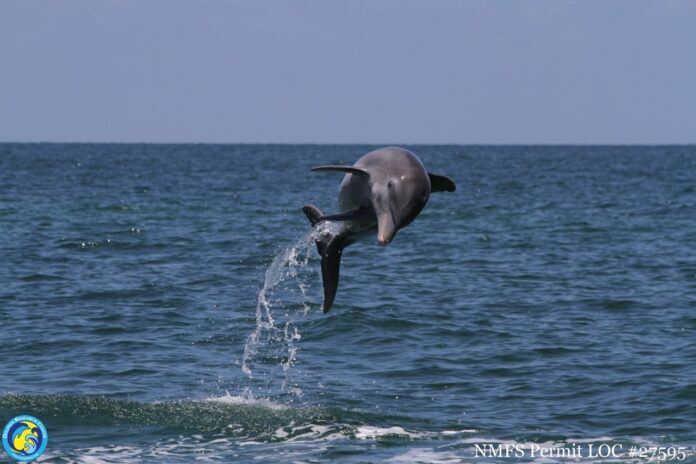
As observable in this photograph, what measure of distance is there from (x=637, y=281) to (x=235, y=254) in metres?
12.1

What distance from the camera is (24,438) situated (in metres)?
16.2

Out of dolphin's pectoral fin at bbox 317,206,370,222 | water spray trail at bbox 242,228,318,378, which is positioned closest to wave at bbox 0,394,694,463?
water spray trail at bbox 242,228,318,378

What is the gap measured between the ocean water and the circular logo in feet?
0.66

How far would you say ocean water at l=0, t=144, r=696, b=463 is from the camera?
1686 centimetres

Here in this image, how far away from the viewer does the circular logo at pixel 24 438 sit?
15.5 meters

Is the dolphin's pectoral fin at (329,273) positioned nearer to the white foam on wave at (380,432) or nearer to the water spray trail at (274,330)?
the white foam on wave at (380,432)

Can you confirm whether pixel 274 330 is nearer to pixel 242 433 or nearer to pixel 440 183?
pixel 242 433

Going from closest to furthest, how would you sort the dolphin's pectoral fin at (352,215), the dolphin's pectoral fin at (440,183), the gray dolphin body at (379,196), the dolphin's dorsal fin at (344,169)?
the dolphin's dorsal fin at (344,169)
the gray dolphin body at (379,196)
the dolphin's pectoral fin at (352,215)
the dolphin's pectoral fin at (440,183)

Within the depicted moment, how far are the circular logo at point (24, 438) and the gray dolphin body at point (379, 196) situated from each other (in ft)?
15.7

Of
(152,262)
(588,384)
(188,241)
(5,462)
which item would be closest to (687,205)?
(188,241)

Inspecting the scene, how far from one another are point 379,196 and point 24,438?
7.14 metres

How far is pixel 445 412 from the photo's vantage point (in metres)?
18.2

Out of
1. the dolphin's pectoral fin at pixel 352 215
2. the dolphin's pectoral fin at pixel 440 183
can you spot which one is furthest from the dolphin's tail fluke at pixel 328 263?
the dolphin's pectoral fin at pixel 440 183

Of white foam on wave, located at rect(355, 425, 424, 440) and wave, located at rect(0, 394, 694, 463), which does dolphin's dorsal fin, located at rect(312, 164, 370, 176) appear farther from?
white foam on wave, located at rect(355, 425, 424, 440)
